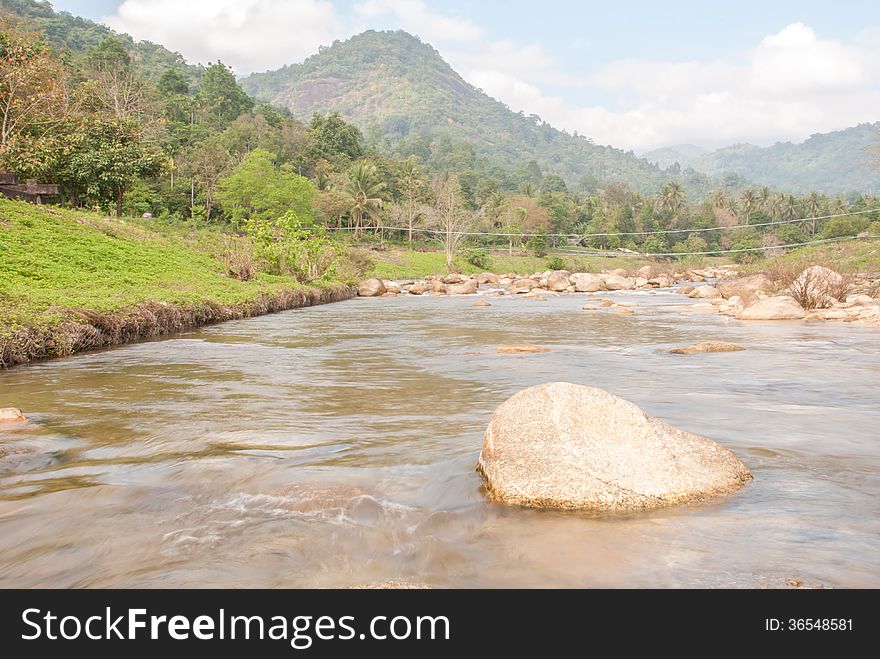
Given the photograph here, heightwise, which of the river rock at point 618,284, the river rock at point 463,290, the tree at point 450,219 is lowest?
the river rock at point 463,290

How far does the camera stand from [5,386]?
940cm

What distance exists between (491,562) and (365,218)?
69192mm

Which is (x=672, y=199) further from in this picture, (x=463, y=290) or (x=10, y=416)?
(x=10, y=416)

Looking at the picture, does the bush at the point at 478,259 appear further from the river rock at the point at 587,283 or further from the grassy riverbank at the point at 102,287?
the grassy riverbank at the point at 102,287

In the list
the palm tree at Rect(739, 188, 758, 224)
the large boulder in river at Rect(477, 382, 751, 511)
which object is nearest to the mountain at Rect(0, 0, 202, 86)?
the palm tree at Rect(739, 188, 758, 224)

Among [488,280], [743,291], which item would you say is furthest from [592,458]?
[488,280]

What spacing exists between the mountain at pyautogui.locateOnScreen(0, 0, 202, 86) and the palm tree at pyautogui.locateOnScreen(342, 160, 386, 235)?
49.4m

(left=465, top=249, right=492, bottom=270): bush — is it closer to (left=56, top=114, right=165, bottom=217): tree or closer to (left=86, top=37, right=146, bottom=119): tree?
(left=86, top=37, right=146, bottom=119): tree

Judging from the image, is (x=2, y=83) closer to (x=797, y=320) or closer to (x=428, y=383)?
(x=428, y=383)

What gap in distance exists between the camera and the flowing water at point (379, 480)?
3938 mm

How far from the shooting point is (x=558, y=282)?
4416 cm

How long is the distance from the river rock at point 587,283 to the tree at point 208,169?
31421mm

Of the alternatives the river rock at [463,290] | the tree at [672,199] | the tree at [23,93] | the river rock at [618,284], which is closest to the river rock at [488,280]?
the river rock at [618,284]
